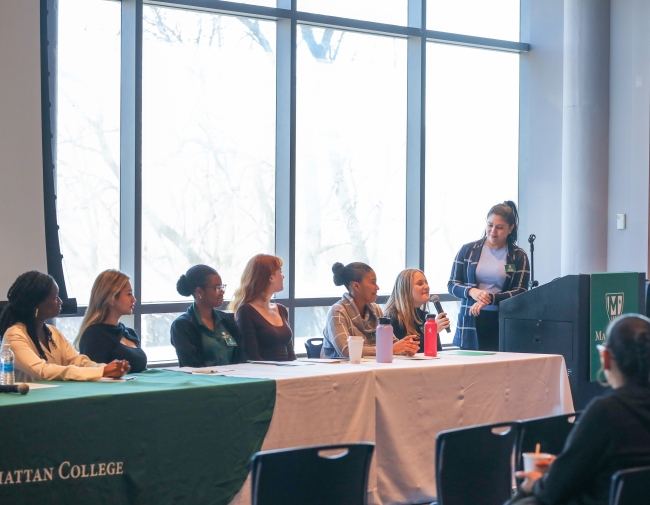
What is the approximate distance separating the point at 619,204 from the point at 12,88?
490 cm

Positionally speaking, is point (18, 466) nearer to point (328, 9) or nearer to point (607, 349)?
point (607, 349)

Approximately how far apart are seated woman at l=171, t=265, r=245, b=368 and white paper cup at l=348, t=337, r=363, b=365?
0.67 metres

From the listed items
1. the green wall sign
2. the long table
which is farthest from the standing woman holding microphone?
the long table

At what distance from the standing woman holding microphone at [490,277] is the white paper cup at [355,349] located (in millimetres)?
1438

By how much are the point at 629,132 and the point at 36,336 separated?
17.7ft

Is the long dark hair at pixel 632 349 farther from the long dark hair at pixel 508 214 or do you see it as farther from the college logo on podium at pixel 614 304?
the long dark hair at pixel 508 214

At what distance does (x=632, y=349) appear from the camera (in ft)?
6.96

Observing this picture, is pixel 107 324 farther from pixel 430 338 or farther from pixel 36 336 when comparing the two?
pixel 430 338

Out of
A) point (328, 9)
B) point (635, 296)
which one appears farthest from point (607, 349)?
point (328, 9)

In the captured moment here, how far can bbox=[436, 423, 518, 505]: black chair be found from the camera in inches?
103

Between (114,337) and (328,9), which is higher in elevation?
(328,9)

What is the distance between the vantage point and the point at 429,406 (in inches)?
155

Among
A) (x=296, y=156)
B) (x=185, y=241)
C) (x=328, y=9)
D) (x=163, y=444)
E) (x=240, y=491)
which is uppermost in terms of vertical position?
(x=328, y=9)

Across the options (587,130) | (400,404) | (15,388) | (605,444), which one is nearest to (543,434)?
(605,444)
